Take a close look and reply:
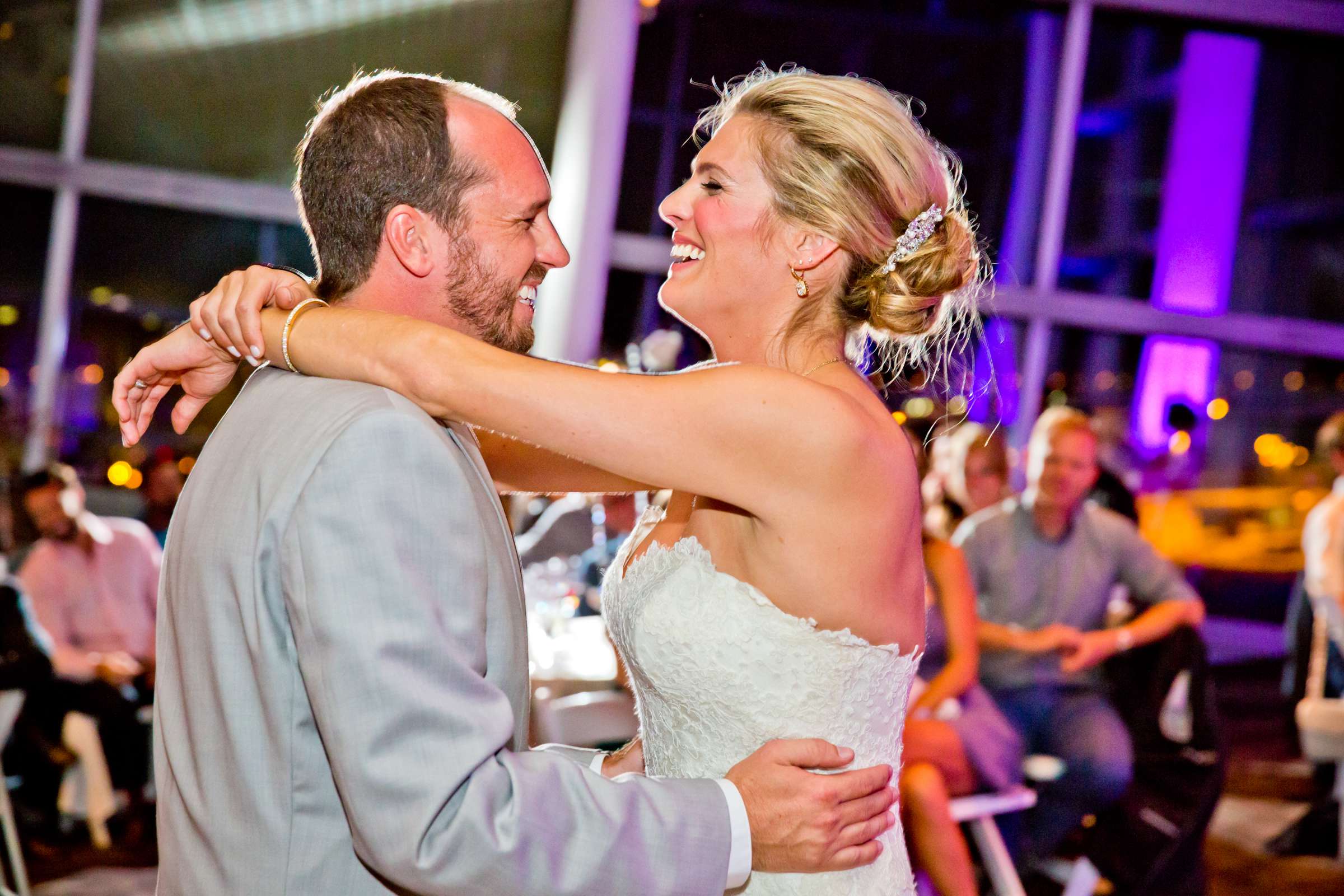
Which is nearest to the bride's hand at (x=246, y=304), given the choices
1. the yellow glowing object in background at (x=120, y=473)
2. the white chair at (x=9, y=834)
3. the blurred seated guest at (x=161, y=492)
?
the white chair at (x=9, y=834)

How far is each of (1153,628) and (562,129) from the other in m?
4.08

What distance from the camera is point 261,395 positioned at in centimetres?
127

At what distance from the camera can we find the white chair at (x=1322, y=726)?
182 inches

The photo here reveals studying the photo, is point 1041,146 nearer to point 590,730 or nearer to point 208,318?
point 590,730

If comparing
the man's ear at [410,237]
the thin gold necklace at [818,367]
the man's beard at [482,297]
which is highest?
the man's ear at [410,237]

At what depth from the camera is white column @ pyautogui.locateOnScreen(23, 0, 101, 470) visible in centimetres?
614

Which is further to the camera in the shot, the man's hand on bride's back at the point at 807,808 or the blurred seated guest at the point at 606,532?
the blurred seated guest at the point at 606,532

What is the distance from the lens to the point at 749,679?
5.05 feet

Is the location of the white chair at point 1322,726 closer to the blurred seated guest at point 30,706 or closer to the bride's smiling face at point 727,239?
the bride's smiling face at point 727,239

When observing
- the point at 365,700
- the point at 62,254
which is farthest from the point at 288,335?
the point at 62,254

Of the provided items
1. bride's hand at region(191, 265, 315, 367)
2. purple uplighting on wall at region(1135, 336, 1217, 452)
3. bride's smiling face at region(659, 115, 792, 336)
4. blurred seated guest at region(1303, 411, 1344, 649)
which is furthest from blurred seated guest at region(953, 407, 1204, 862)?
purple uplighting on wall at region(1135, 336, 1217, 452)

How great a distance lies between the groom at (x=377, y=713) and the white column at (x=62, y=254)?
5.58 meters

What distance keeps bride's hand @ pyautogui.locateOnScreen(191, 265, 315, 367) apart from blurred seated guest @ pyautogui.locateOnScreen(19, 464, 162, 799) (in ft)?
11.5

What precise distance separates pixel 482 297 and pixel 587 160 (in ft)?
16.3
